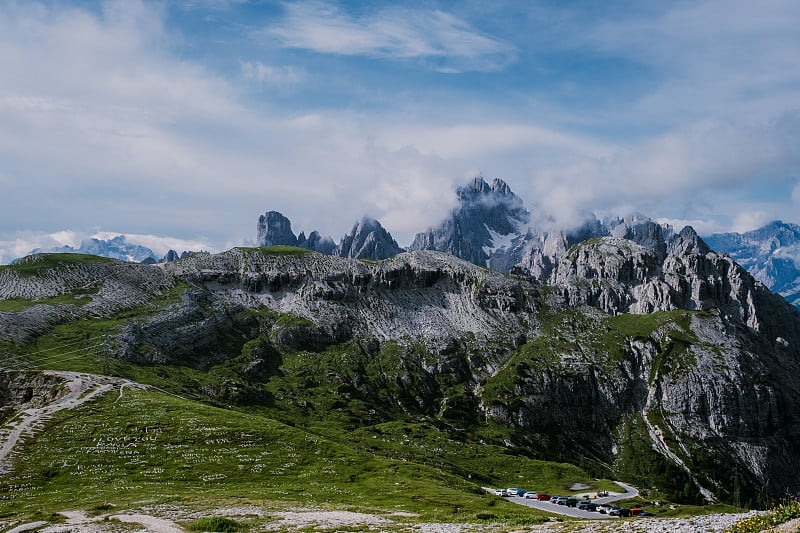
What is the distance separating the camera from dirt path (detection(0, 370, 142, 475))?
127 m

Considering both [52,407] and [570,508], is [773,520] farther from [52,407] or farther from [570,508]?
[52,407]

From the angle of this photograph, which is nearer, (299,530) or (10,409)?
(299,530)

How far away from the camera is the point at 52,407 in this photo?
15775 centimetres

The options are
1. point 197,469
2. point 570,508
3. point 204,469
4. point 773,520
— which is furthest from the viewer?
point 570,508

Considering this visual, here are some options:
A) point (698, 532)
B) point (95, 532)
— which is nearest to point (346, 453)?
point (95, 532)

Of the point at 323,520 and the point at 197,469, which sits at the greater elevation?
the point at 323,520

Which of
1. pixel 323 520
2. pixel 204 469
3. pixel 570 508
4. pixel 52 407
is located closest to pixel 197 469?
pixel 204 469

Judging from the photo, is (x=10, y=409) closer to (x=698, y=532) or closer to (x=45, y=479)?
(x=45, y=479)

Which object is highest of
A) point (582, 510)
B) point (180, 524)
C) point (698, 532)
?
point (698, 532)

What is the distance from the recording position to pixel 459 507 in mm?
89000

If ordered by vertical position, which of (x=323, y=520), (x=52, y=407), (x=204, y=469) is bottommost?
(x=204, y=469)

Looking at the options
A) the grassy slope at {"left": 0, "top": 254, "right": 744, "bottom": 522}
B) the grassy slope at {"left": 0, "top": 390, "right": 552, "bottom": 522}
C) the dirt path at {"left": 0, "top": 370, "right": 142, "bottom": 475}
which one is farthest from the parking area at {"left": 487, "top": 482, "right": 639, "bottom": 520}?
the dirt path at {"left": 0, "top": 370, "right": 142, "bottom": 475}

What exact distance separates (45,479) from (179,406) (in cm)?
6534

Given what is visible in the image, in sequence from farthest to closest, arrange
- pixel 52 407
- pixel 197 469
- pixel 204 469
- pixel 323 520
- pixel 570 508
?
pixel 52 407
pixel 570 508
pixel 204 469
pixel 197 469
pixel 323 520
